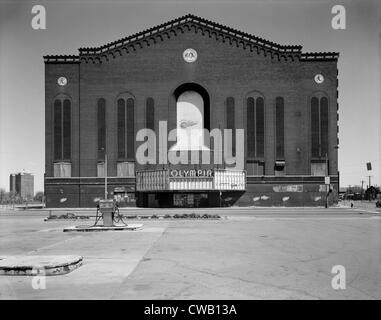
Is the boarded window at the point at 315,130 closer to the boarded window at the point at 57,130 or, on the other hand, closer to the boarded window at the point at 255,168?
the boarded window at the point at 255,168

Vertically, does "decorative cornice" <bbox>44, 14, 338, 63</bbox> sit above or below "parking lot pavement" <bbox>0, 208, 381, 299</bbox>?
above

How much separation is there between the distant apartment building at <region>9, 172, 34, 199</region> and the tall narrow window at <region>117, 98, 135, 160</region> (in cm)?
8859

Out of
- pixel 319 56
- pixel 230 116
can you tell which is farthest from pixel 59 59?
pixel 319 56

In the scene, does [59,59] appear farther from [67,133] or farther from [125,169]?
[125,169]

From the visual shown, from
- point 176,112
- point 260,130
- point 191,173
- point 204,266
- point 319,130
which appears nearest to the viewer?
point 204,266

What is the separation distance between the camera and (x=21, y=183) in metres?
175

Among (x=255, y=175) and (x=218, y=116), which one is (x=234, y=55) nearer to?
(x=218, y=116)

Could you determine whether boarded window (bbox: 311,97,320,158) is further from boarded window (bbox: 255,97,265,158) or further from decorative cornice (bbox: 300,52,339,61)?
boarded window (bbox: 255,97,265,158)

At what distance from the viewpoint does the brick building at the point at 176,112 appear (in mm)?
67250

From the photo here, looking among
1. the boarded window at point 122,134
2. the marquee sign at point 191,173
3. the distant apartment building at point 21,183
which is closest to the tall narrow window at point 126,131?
the boarded window at point 122,134

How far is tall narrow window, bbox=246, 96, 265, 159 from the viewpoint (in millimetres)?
67125

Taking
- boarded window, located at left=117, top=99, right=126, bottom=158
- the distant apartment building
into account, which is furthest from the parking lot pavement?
the distant apartment building

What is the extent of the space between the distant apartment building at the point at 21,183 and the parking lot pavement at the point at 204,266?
135143mm

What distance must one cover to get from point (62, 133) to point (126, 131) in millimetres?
9498
